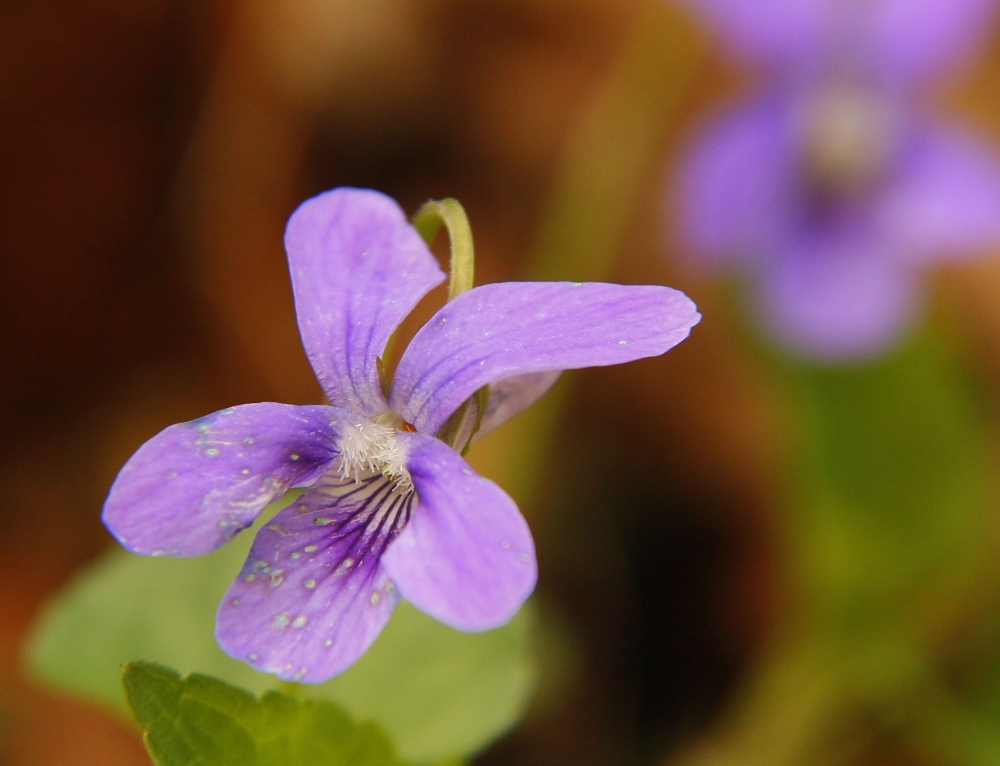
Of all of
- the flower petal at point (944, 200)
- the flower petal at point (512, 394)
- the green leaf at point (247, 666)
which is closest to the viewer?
the flower petal at point (512, 394)

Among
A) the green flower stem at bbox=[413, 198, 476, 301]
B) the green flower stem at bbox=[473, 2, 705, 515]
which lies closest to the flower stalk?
the green flower stem at bbox=[413, 198, 476, 301]

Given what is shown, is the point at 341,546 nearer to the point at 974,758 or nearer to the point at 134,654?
the point at 134,654

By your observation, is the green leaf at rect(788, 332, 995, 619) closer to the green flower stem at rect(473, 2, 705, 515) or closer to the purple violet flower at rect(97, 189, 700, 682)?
the green flower stem at rect(473, 2, 705, 515)

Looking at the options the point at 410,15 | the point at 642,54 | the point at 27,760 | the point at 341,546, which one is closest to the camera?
the point at 341,546

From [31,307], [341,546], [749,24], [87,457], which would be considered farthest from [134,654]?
[749,24]

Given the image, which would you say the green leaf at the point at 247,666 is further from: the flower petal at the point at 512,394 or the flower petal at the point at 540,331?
the flower petal at the point at 540,331

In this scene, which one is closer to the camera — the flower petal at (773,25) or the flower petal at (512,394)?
the flower petal at (512,394)

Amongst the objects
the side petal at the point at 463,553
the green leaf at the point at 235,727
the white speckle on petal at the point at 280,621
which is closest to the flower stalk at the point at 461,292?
the side petal at the point at 463,553
